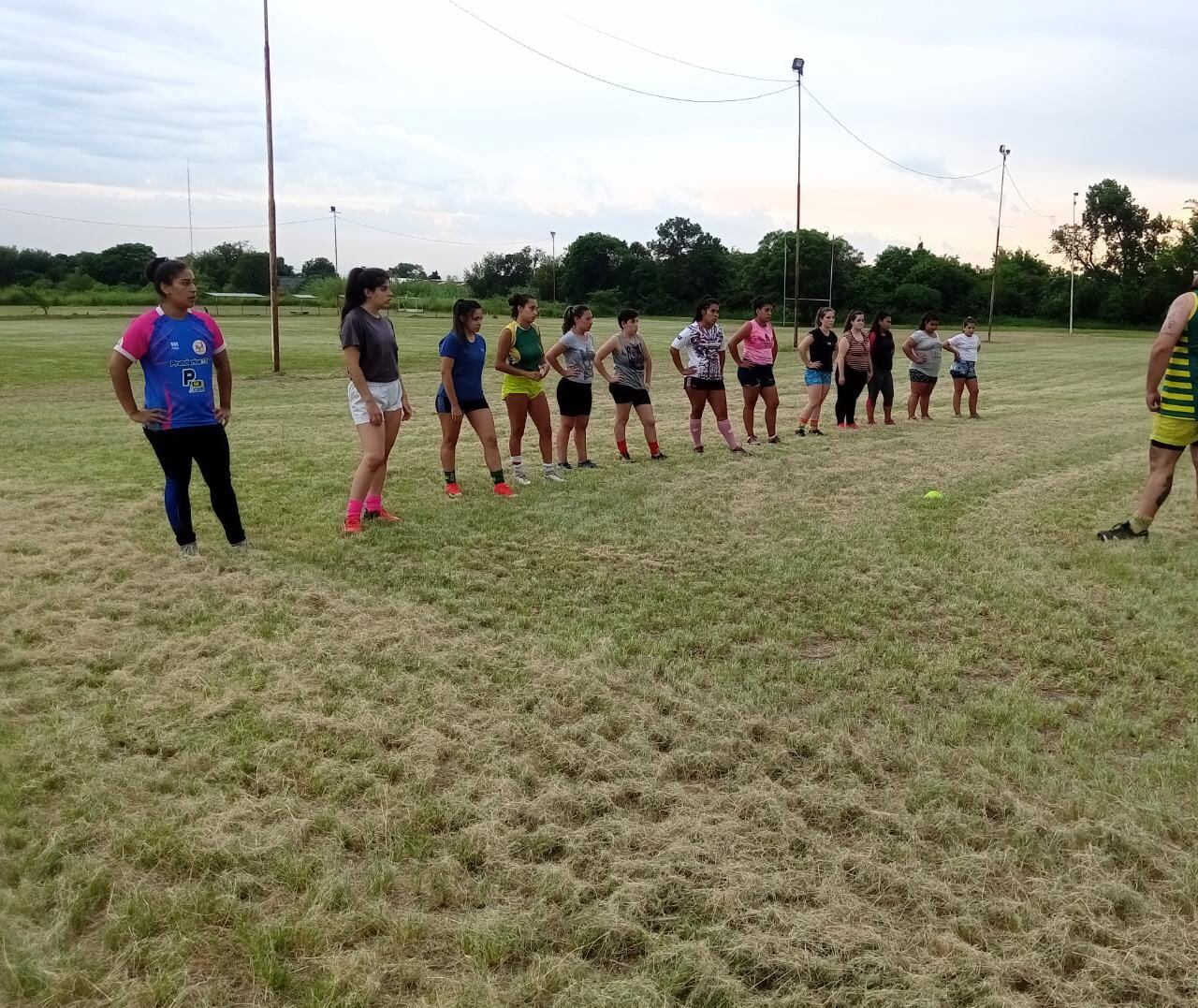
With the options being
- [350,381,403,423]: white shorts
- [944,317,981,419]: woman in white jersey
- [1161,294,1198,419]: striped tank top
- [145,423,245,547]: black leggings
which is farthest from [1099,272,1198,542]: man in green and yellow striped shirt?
[944,317,981,419]: woman in white jersey

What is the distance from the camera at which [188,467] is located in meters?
5.81

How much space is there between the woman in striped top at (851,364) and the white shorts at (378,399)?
23.3 ft

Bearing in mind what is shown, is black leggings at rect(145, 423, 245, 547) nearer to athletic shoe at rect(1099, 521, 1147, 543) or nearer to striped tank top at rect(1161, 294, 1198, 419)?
athletic shoe at rect(1099, 521, 1147, 543)

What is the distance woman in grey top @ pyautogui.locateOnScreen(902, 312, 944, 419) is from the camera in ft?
44.0

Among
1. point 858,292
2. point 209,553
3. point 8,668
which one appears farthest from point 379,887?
point 858,292

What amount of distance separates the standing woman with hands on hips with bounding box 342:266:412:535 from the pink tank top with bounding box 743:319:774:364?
194 inches

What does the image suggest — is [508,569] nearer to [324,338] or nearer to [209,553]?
[209,553]

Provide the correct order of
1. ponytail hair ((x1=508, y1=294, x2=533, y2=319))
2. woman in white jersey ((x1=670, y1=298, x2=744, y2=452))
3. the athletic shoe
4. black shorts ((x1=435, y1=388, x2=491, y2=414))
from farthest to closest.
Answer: woman in white jersey ((x1=670, y1=298, x2=744, y2=452)) → ponytail hair ((x1=508, y1=294, x2=533, y2=319)) → black shorts ((x1=435, y1=388, x2=491, y2=414)) → the athletic shoe

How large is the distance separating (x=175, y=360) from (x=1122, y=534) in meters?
6.52

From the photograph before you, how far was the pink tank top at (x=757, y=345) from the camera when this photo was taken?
407 inches

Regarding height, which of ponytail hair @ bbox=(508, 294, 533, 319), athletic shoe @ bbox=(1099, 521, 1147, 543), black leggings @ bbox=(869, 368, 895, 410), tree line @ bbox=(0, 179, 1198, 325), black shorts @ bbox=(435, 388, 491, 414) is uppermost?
tree line @ bbox=(0, 179, 1198, 325)

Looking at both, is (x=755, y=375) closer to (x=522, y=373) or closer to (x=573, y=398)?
(x=573, y=398)

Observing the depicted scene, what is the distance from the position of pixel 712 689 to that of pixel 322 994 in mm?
2121

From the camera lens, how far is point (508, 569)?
5664 millimetres
